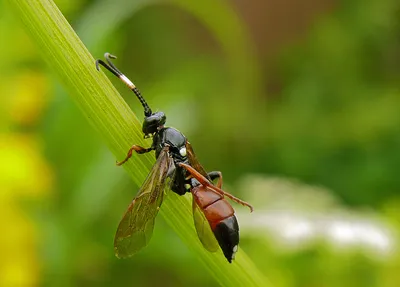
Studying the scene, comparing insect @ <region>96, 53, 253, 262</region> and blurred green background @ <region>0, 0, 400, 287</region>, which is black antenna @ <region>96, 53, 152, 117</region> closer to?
insect @ <region>96, 53, 253, 262</region>

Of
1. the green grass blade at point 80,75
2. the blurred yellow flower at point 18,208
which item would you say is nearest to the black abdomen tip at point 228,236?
the green grass blade at point 80,75

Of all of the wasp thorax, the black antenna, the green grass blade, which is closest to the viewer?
the green grass blade

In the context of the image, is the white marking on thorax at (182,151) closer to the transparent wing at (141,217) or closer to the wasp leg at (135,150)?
the transparent wing at (141,217)

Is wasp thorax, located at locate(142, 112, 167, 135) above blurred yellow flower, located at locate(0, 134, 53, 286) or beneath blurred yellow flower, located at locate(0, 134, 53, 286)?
above

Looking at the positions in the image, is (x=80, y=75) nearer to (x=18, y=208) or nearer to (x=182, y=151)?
(x=182, y=151)

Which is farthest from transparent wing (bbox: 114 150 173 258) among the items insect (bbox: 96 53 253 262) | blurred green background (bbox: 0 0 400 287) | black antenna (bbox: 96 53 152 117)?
blurred green background (bbox: 0 0 400 287)

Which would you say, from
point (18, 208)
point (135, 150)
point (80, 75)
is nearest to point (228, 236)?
point (135, 150)
